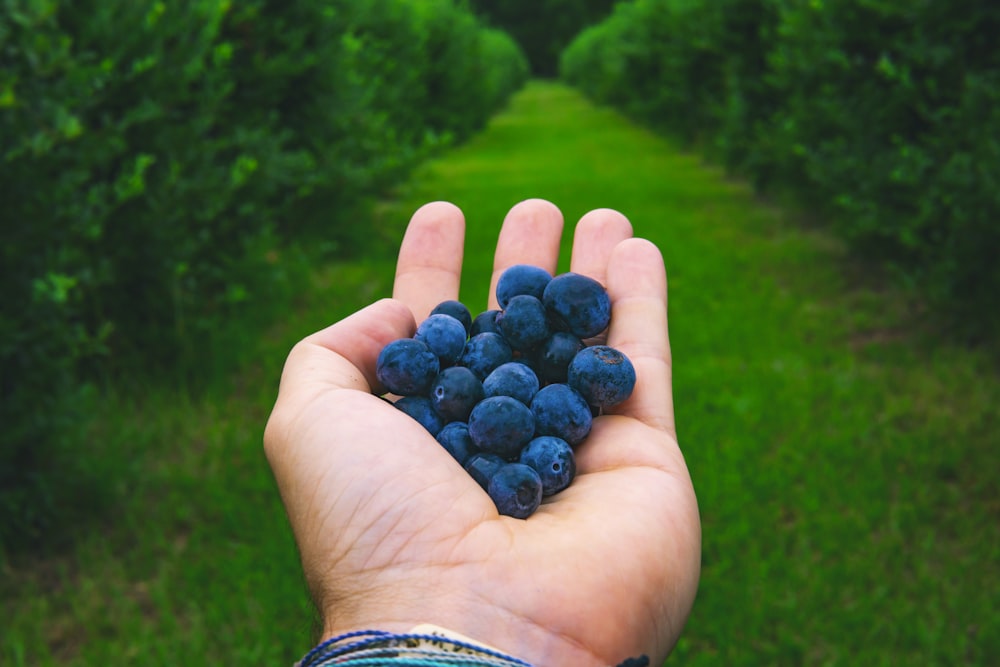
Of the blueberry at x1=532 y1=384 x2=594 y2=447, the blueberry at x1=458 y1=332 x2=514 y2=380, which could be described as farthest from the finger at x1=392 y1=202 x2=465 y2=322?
the blueberry at x1=532 y1=384 x2=594 y2=447

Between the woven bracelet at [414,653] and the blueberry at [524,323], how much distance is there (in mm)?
755

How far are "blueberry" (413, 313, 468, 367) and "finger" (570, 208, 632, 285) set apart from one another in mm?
539

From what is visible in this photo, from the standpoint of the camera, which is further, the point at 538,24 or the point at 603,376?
the point at 538,24

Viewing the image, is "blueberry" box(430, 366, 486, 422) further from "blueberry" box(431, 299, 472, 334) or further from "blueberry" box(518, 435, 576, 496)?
"blueberry" box(431, 299, 472, 334)

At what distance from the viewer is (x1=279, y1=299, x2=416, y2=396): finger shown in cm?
171

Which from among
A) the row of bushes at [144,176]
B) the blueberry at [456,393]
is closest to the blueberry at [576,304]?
the blueberry at [456,393]

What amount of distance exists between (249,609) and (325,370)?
1309 mm

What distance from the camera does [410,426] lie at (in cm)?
160

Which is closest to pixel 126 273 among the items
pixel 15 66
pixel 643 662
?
pixel 15 66

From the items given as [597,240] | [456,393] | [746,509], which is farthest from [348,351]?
[746,509]

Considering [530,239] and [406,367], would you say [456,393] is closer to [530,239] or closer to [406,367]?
[406,367]

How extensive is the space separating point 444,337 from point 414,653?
29.4 inches

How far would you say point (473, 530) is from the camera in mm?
1429

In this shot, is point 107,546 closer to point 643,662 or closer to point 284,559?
point 284,559
